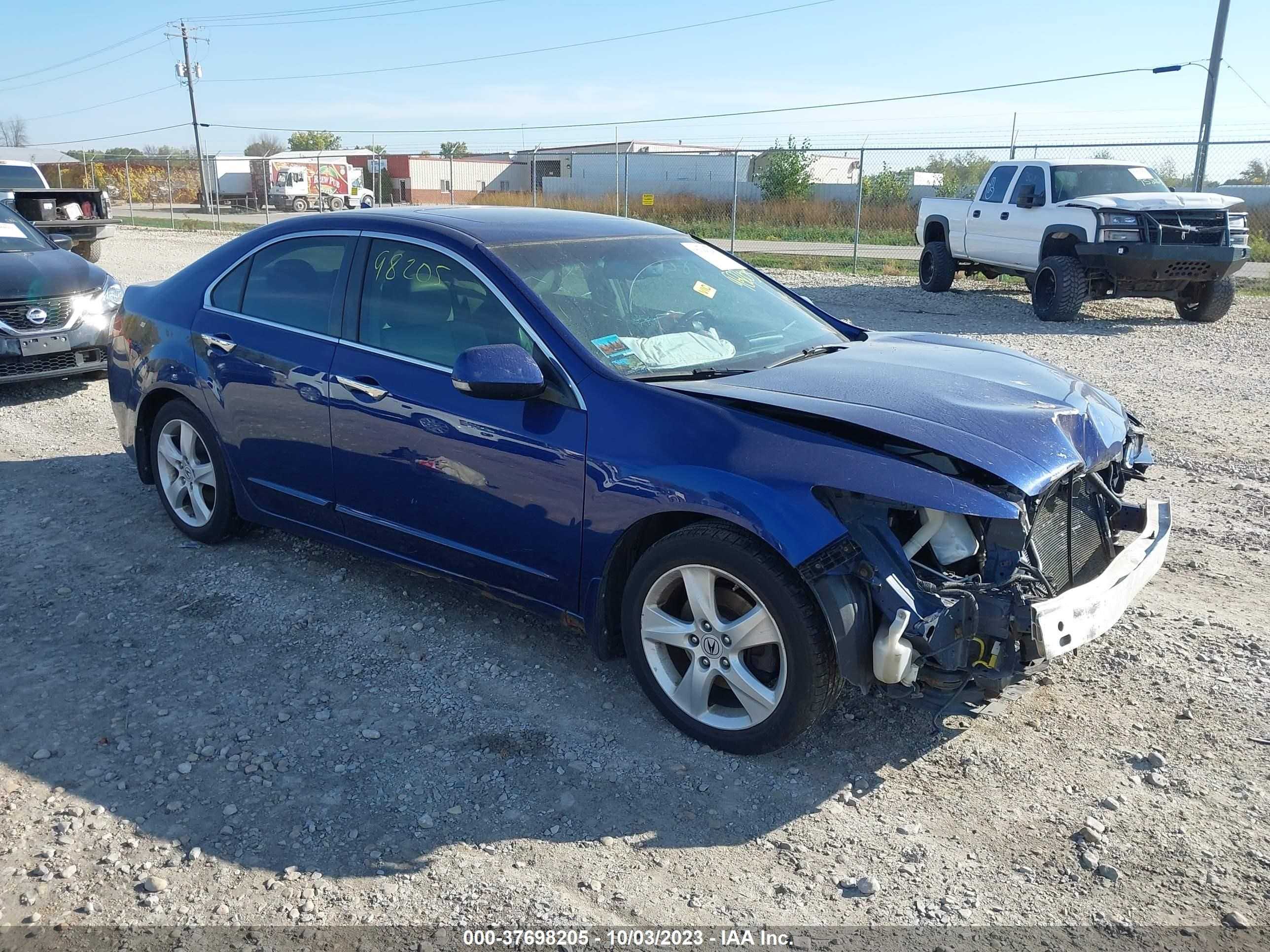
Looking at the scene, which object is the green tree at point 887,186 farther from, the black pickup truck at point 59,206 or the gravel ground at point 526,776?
the gravel ground at point 526,776

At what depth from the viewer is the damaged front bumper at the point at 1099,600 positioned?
3072mm

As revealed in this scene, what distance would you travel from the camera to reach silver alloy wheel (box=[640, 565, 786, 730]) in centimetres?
335

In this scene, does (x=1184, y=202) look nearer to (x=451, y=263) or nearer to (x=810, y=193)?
(x=451, y=263)

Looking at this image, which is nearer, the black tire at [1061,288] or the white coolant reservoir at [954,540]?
the white coolant reservoir at [954,540]

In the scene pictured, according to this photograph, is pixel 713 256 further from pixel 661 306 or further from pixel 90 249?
pixel 90 249

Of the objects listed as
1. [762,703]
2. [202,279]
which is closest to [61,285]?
[202,279]

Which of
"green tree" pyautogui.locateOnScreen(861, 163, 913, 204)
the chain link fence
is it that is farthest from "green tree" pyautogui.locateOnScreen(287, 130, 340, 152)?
"green tree" pyautogui.locateOnScreen(861, 163, 913, 204)

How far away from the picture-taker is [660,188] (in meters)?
43.8

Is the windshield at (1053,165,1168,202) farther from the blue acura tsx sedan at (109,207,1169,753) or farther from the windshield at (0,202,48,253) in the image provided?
the windshield at (0,202,48,253)

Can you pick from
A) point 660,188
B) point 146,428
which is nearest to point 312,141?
point 660,188

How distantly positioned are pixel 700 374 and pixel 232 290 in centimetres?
252

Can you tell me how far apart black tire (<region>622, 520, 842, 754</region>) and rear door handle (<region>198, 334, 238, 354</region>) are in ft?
8.05

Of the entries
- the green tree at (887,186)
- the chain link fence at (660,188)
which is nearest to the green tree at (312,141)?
the chain link fence at (660,188)

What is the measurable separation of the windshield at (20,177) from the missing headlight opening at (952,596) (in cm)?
1932
